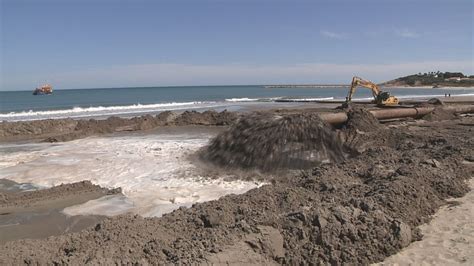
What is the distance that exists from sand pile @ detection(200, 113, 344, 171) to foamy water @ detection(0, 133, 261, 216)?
0.79 metres

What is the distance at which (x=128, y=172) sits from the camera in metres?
8.87

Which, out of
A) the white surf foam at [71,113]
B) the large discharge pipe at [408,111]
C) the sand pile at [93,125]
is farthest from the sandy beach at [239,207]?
the white surf foam at [71,113]

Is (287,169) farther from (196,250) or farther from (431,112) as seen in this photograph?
(431,112)

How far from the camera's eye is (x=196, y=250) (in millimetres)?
4133

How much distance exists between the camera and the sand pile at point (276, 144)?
8.91m

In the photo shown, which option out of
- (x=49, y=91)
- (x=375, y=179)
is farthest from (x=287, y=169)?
(x=49, y=91)

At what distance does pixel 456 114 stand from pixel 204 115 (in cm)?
1043

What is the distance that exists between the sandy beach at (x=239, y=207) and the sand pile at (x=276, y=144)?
0.21 meters

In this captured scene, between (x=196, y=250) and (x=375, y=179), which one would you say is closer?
(x=196, y=250)

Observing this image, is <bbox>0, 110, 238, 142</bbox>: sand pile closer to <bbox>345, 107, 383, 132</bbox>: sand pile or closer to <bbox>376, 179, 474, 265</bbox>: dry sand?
<bbox>345, 107, 383, 132</bbox>: sand pile

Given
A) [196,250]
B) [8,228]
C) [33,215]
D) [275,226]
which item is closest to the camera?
[196,250]

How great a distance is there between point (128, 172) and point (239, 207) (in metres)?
4.06

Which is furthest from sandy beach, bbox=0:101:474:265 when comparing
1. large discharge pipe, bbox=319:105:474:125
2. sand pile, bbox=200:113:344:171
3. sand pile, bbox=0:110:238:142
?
sand pile, bbox=0:110:238:142

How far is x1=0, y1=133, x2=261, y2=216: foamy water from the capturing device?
6805mm
